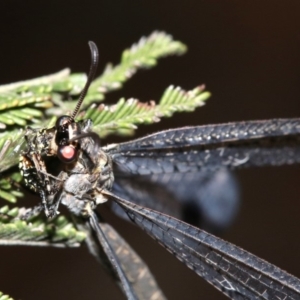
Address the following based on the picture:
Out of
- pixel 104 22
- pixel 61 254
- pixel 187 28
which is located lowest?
pixel 61 254

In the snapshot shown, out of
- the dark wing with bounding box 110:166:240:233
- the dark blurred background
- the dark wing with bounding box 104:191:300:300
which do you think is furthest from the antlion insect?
the dark blurred background

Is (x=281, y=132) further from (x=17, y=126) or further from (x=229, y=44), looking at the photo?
(x=229, y=44)

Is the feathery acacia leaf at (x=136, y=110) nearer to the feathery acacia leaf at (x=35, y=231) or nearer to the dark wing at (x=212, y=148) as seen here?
the dark wing at (x=212, y=148)

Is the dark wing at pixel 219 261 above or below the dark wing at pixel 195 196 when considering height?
below

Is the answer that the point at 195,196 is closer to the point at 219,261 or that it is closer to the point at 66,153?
the point at 219,261

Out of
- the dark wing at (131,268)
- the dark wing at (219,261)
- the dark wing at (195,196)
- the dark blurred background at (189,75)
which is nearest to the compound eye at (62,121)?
the dark wing at (219,261)

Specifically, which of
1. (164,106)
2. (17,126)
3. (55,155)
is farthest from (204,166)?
(17,126)
